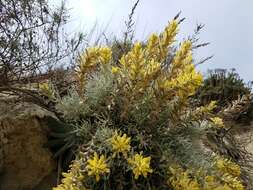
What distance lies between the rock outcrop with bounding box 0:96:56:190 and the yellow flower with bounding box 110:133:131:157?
0.76 meters

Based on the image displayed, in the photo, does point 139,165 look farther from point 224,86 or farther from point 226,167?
point 224,86

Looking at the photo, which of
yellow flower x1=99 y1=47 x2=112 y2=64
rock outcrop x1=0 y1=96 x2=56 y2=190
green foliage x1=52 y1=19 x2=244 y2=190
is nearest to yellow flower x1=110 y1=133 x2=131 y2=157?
green foliage x1=52 y1=19 x2=244 y2=190

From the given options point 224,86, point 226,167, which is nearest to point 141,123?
point 226,167

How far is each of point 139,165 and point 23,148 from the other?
0.97 metres

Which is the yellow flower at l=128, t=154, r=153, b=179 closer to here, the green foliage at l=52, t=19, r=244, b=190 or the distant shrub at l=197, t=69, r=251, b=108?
the green foliage at l=52, t=19, r=244, b=190

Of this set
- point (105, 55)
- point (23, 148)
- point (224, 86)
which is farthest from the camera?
point (224, 86)

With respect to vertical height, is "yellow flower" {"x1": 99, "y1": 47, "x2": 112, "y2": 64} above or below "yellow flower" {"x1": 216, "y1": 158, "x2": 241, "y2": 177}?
above

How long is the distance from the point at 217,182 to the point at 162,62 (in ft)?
2.21

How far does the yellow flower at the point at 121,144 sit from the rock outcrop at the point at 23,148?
76 cm

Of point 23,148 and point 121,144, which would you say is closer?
point 121,144

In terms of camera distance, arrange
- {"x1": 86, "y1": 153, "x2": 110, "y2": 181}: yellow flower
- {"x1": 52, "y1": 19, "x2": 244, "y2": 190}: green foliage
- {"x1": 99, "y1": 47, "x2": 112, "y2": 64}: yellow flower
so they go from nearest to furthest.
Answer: {"x1": 86, "y1": 153, "x2": 110, "y2": 181}: yellow flower → {"x1": 52, "y1": 19, "x2": 244, "y2": 190}: green foliage → {"x1": 99, "y1": 47, "x2": 112, "y2": 64}: yellow flower

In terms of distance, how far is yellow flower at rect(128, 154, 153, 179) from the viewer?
2.26 m

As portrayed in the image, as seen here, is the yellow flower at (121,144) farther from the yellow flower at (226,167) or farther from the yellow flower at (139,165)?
the yellow flower at (226,167)

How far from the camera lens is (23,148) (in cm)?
299
